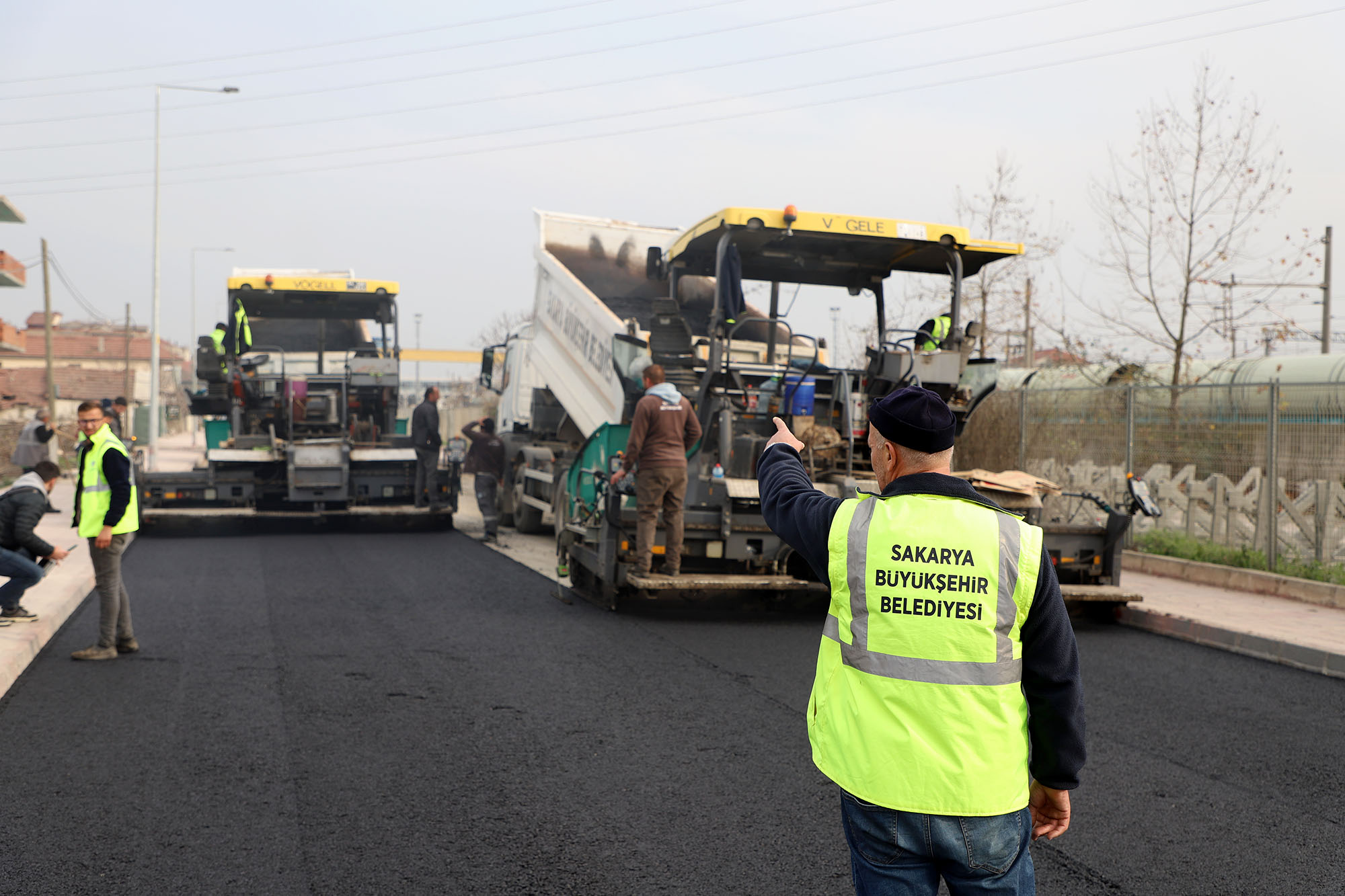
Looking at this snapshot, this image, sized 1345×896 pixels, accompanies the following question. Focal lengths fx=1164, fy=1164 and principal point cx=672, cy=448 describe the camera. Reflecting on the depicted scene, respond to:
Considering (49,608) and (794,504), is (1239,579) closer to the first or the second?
(794,504)

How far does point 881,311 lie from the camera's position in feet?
34.2

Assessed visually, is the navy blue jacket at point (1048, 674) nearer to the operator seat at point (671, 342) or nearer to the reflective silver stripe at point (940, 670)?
the reflective silver stripe at point (940, 670)

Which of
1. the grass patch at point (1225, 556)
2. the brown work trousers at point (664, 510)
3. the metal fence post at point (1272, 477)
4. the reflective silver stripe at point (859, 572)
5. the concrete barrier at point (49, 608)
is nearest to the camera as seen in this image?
the reflective silver stripe at point (859, 572)

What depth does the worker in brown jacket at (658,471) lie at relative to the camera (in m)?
8.59

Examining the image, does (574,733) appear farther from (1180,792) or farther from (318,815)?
(1180,792)

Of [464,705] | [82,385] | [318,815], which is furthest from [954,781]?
[82,385]

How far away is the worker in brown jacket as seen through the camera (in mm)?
8594

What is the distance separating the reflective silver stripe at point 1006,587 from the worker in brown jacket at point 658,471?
6288mm

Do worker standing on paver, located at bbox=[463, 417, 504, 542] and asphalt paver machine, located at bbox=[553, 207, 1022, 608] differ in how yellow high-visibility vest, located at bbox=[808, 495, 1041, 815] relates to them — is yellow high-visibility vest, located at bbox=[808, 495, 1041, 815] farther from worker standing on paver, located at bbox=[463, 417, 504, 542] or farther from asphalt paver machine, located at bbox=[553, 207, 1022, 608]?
worker standing on paver, located at bbox=[463, 417, 504, 542]

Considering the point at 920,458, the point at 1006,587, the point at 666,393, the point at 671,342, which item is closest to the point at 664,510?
the point at 666,393

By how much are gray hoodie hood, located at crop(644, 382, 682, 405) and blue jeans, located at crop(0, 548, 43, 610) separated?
432 centimetres

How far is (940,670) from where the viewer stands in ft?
A: 7.50

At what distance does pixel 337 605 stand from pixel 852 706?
7532mm

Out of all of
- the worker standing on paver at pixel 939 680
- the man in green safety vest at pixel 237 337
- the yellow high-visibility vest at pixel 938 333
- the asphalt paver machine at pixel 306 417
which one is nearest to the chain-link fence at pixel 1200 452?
the yellow high-visibility vest at pixel 938 333
